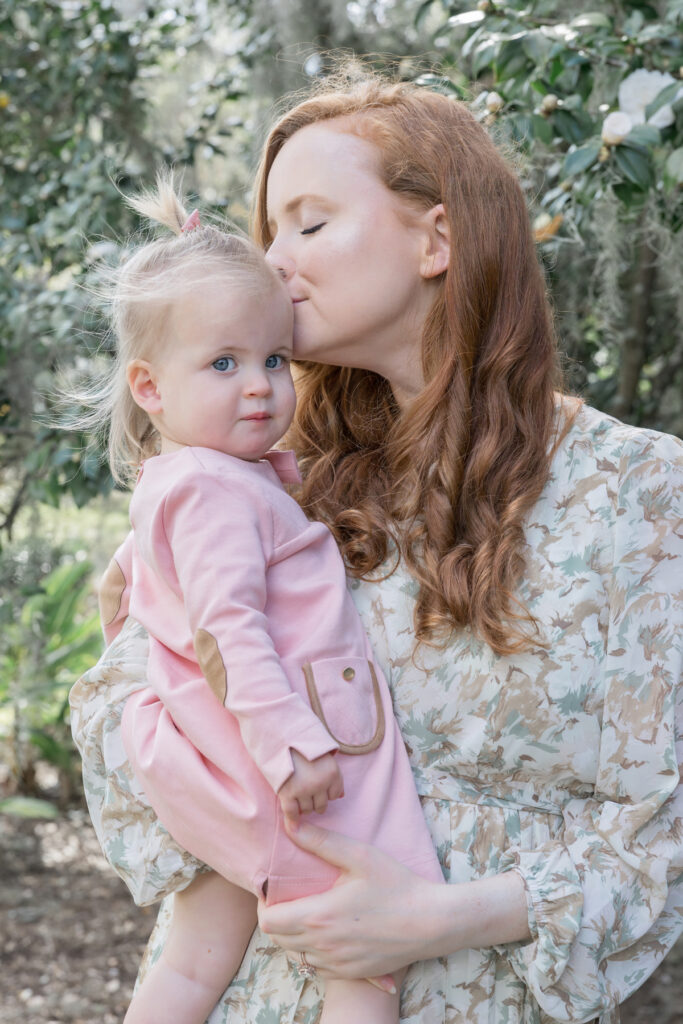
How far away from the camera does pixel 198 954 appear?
1.39 metres

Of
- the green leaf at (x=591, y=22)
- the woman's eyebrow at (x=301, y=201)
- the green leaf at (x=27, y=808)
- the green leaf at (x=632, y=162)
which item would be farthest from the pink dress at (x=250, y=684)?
the green leaf at (x=27, y=808)

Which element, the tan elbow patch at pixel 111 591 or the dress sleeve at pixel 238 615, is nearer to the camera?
the dress sleeve at pixel 238 615

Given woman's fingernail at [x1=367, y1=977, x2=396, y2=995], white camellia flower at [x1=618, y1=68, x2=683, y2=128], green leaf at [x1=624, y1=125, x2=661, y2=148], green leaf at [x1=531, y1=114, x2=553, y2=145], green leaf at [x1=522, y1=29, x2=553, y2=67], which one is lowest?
woman's fingernail at [x1=367, y1=977, x2=396, y2=995]

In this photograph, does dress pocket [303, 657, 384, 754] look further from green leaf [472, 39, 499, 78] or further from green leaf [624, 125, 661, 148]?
green leaf [472, 39, 499, 78]

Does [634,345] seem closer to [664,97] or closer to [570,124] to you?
[570,124]

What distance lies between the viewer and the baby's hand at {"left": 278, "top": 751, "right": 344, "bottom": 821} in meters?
1.18

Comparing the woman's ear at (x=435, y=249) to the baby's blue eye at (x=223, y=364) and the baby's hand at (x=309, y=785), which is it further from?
the baby's hand at (x=309, y=785)

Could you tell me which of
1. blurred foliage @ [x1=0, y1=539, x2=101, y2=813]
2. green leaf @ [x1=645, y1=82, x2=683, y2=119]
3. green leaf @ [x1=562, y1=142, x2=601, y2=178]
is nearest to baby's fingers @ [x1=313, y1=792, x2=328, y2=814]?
green leaf @ [x1=562, y1=142, x2=601, y2=178]

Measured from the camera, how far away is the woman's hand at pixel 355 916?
4.13 feet

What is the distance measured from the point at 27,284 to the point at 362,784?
74.7 inches

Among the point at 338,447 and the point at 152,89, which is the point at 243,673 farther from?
the point at 152,89

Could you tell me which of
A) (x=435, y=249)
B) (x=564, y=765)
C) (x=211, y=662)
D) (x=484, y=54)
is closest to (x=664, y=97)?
(x=484, y=54)

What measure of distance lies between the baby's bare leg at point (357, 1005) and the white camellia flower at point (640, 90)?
1.53m

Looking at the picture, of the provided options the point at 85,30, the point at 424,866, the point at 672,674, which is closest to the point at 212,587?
the point at 424,866
